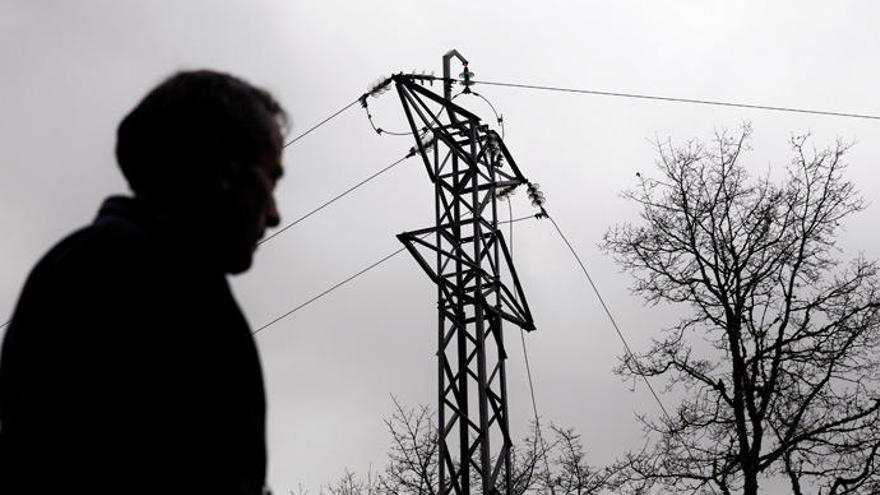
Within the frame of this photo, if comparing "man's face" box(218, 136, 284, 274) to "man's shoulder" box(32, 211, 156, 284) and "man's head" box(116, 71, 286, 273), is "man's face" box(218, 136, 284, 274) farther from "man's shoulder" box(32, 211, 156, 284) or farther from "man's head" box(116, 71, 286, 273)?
"man's shoulder" box(32, 211, 156, 284)

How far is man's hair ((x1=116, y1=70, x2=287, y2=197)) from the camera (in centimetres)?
122

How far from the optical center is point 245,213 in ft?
4.07

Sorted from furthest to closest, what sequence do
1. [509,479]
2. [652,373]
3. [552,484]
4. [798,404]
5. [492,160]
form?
[552,484]
[652,373]
[798,404]
[492,160]
[509,479]

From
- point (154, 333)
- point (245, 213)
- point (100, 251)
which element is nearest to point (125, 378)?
point (154, 333)

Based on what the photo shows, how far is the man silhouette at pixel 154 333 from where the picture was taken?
3.33ft

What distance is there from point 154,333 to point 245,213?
25 centimetres

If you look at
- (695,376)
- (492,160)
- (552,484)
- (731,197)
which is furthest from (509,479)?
(552,484)

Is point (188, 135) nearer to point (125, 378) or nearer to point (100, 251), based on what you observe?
point (100, 251)

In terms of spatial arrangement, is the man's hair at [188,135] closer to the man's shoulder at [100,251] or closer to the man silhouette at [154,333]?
the man silhouette at [154,333]

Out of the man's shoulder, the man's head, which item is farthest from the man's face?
the man's shoulder

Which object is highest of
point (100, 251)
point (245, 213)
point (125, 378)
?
point (245, 213)

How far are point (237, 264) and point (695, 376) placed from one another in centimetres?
1535

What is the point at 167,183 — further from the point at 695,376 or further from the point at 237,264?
the point at 695,376

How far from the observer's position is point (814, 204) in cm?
1565
